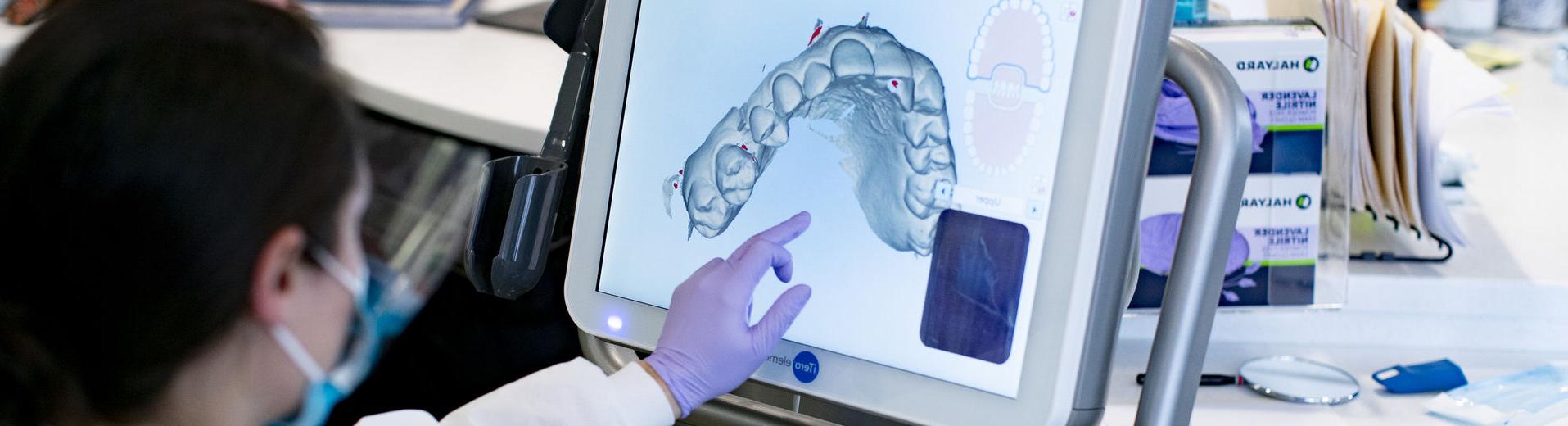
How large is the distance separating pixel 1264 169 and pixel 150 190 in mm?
854

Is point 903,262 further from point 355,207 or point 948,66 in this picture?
point 355,207

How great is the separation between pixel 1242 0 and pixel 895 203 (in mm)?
917

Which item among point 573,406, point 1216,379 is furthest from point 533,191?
point 1216,379

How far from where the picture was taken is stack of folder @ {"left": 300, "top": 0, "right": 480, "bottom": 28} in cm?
192

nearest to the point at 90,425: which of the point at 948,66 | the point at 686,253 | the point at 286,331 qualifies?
the point at 286,331

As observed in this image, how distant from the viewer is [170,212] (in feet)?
1.79

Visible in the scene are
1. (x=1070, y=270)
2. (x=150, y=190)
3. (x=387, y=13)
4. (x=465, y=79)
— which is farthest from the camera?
(x=387, y=13)

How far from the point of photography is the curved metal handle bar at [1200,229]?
2.42ft

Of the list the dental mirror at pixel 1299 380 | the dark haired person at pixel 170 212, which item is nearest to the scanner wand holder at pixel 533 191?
the dark haired person at pixel 170 212

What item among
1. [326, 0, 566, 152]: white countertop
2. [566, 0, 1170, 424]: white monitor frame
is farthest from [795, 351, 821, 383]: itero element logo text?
[326, 0, 566, 152]: white countertop

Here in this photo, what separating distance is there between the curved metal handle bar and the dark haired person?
0.49 meters

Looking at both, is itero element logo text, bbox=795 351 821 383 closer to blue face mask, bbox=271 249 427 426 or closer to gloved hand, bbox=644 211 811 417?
gloved hand, bbox=644 211 811 417

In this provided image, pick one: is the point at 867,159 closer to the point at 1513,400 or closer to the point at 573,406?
the point at 573,406

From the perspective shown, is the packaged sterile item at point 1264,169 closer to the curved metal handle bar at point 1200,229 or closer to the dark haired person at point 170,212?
the curved metal handle bar at point 1200,229
